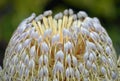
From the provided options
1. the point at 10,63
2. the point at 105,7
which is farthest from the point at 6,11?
A: the point at 10,63

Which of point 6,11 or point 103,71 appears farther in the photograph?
point 6,11

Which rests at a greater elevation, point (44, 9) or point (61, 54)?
point (44, 9)

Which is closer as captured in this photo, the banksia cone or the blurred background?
the banksia cone

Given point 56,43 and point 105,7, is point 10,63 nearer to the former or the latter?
point 56,43

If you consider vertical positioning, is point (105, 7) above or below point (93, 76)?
above

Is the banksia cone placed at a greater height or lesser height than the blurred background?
lesser
